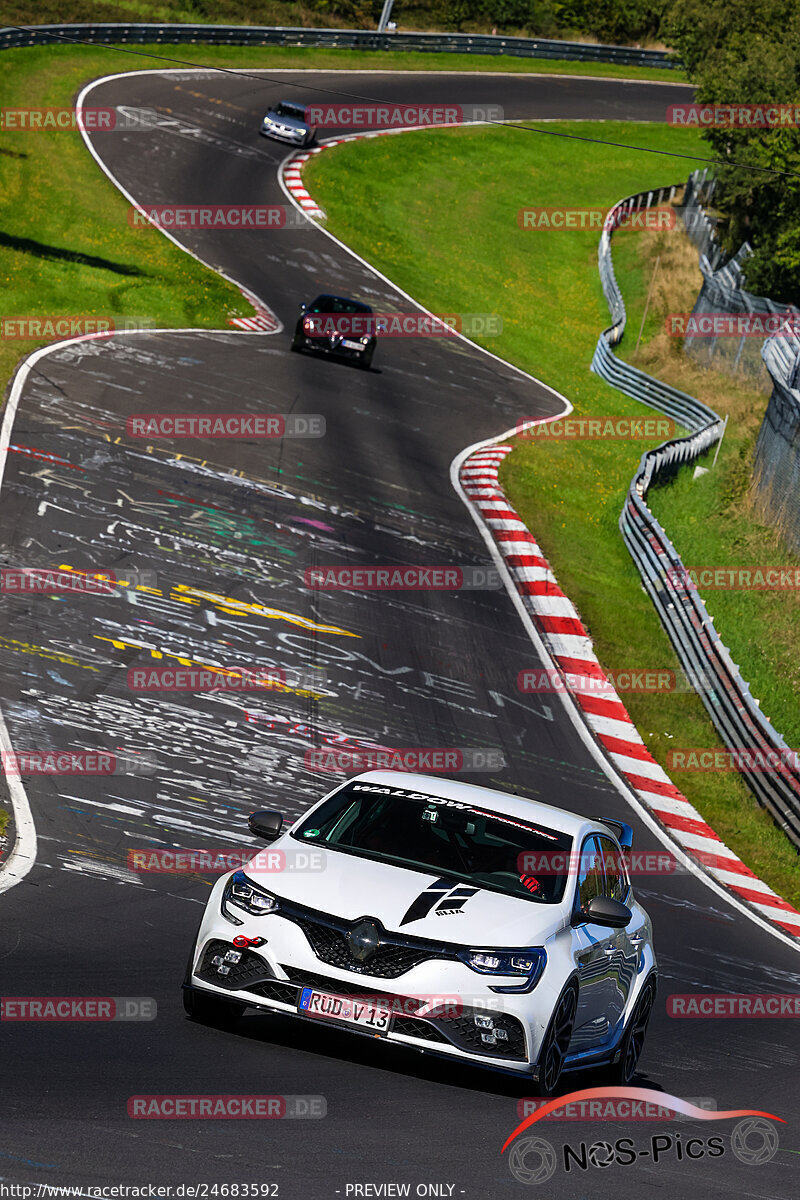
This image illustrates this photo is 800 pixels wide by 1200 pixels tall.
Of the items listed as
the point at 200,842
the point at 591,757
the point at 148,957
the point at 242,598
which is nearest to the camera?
the point at 148,957

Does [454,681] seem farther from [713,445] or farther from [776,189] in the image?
[776,189]

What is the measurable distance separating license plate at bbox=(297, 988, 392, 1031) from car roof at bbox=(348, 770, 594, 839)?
66.0 inches

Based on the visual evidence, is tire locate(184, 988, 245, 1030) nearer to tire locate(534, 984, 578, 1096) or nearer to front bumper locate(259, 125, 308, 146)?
tire locate(534, 984, 578, 1096)

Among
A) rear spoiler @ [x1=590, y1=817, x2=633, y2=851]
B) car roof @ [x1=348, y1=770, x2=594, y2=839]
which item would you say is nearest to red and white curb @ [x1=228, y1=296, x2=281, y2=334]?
rear spoiler @ [x1=590, y1=817, x2=633, y2=851]

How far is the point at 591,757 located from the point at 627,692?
3307mm

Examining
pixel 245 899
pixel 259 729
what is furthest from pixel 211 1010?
pixel 259 729

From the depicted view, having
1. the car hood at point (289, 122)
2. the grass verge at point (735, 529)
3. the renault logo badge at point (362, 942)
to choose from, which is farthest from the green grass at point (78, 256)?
the renault logo badge at point (362, 942)

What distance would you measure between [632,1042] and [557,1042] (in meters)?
1.39

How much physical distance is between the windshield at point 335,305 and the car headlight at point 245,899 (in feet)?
91.1

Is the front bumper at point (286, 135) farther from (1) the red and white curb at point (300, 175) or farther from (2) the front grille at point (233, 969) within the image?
(2) the front grille at point (233, 969)

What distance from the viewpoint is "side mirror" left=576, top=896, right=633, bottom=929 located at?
8.32m

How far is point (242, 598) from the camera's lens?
19828 millimetres

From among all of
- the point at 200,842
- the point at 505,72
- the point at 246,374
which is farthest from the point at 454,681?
the point at 505,72

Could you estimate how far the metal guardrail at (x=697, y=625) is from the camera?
60.6 ft
